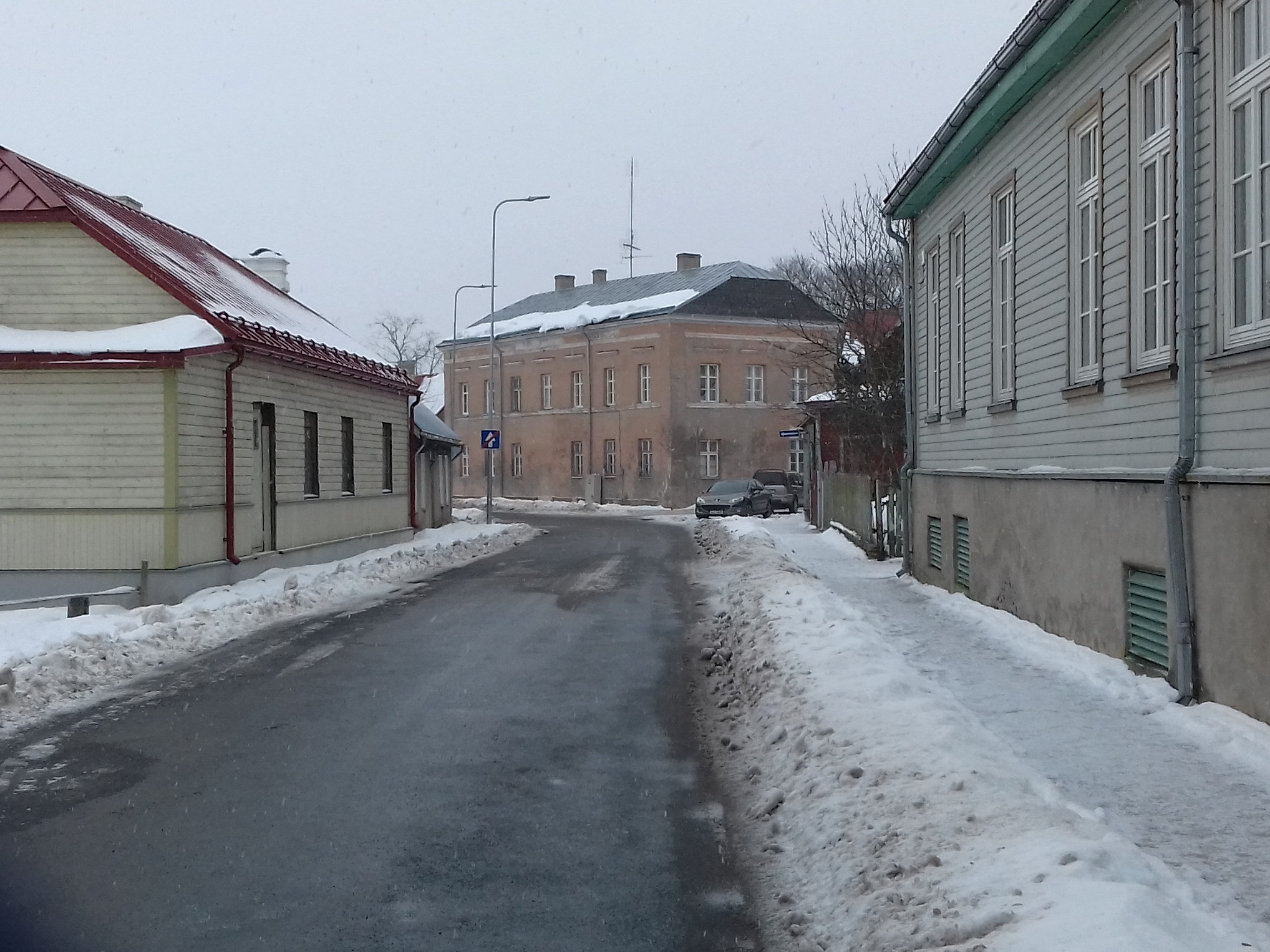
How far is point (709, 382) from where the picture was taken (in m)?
53.6

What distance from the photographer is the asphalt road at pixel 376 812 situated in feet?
15.2

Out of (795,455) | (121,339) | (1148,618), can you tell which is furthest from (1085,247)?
(795,455)

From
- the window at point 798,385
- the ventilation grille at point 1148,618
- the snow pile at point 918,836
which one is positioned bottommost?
the snow pile at point 918,836

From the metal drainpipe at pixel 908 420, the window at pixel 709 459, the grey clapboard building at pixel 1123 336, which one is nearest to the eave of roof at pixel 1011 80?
the grey clapboard building at pixel 1123 336

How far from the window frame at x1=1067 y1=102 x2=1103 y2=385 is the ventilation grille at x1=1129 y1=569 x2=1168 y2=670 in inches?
76.7

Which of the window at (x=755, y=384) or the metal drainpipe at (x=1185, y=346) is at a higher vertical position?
the window at (x=755, y=384)

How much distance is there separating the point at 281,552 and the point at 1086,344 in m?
13.1

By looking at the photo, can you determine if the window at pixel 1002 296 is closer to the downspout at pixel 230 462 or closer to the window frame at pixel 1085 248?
the window frame at pixel 1085 248

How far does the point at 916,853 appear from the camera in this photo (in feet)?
15.5

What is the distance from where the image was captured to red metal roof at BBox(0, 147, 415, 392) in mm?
16094

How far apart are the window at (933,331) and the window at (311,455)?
10413 millimetres

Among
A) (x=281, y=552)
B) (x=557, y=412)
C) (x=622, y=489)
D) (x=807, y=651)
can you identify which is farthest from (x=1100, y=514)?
(x=557, y=412)

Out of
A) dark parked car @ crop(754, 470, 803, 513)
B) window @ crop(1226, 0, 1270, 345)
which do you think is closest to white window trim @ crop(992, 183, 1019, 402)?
window @ crop(1226, 0, 1270, 345)

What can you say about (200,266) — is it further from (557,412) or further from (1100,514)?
(557,412)
